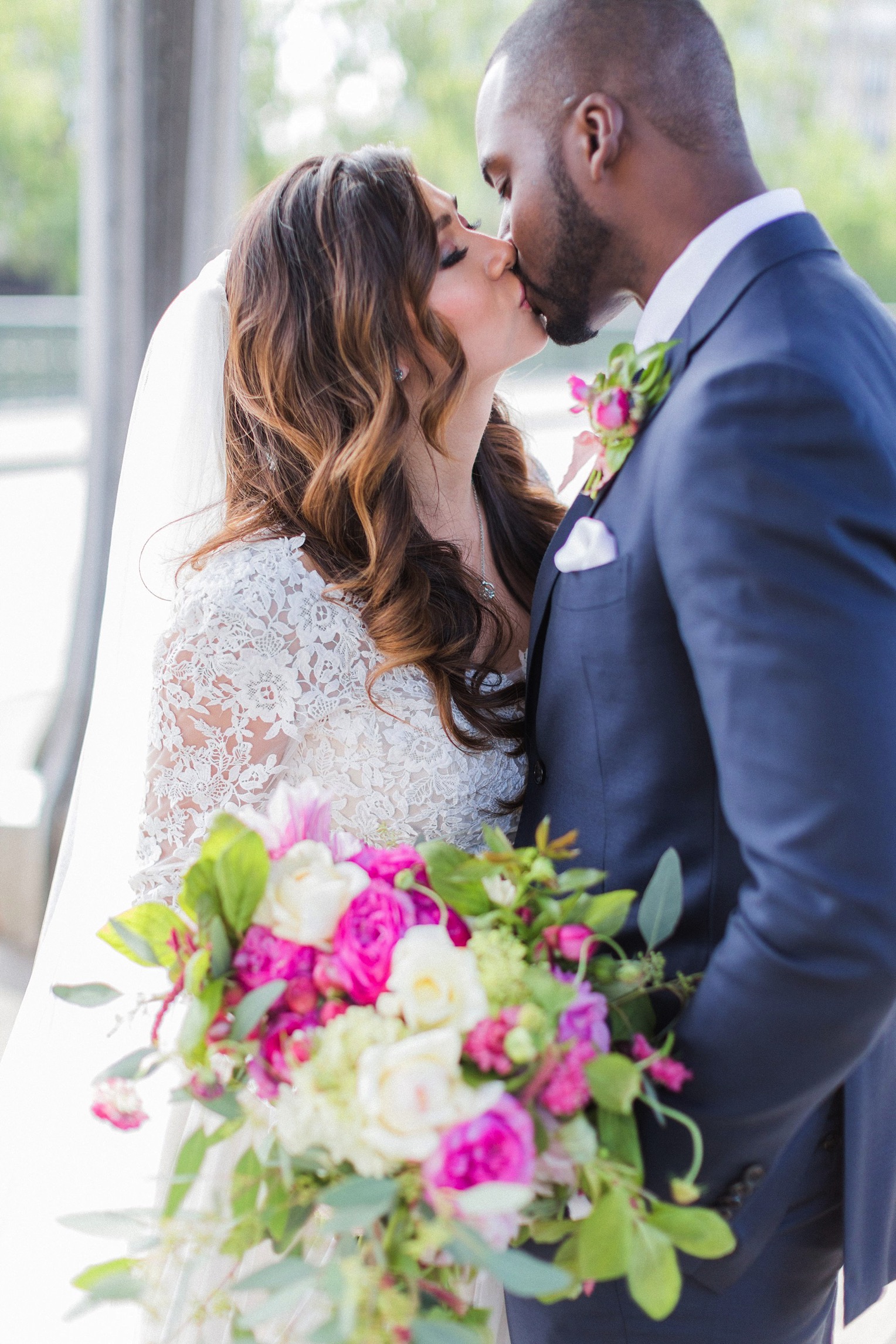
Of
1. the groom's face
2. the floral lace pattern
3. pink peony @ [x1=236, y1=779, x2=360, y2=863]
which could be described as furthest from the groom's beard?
pink peony @ [x1=236, y1=779, x2=360, y2=863]

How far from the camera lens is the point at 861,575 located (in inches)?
35.5

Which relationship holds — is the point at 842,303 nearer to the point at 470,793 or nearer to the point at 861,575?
the point at 861,575

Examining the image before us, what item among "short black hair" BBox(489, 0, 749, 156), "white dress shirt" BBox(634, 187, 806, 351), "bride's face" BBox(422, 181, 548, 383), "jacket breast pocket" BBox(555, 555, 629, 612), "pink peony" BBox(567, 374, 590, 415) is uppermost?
"short black hair" BBox(489, 0, 749, 156)

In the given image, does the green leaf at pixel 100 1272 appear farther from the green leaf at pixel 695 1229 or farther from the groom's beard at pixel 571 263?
the groom's beard at pixel 571 263

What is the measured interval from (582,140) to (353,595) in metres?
0.65

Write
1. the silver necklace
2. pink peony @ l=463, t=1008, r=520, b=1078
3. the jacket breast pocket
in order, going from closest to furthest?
pink peony @ l=463, t=1008, r=520, b=1078
the jacket breast pocket
the silver necklace

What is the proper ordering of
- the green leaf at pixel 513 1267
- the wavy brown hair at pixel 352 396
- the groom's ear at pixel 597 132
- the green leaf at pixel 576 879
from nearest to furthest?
the green leaf at pixel 513 1267
the green leaf at pixel 576 879
the groom's ear at pixel 597 132
the wavy brown hair at pixel 352 396

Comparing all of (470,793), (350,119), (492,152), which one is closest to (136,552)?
(470,793)

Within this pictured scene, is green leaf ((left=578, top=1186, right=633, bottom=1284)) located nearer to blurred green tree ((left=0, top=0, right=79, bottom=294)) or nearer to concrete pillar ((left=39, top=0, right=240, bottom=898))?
concrete pillar ((left=39, top=0, right=240, bottom=898))

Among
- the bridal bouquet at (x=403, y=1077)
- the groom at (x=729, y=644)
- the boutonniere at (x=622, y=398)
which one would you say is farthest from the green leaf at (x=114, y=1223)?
the boutonniere at (x=622, y=398)

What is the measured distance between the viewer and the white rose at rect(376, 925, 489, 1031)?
0.81 meters

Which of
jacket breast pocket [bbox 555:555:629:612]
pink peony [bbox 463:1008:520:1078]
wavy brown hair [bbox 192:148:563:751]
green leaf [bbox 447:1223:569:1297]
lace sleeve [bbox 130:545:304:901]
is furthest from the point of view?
wavy brown hair [bbox 192:148:563:751]

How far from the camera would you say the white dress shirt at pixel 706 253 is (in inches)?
44.1

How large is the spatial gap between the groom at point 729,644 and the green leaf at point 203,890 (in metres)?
0.44
